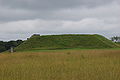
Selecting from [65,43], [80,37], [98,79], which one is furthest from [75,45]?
[98,79]

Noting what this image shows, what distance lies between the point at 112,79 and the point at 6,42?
297ft

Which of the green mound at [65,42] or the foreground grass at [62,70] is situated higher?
the foreground grass at [62,70]

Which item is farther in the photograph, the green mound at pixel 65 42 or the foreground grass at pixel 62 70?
the green mound at pixel 65 42

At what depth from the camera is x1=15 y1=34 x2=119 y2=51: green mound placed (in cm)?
6644

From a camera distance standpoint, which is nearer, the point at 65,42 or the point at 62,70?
the point at 62,70

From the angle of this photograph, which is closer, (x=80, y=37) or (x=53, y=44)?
(x=53, y=44)

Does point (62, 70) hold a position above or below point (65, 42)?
above

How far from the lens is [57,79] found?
6996mm

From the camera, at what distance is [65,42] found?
7112cm

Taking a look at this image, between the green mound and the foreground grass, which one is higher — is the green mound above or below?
below

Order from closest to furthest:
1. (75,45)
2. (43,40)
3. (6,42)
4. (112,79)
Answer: (112,79) → (75,45) → (43,40) → (6,42)

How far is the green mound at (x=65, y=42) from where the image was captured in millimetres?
66438

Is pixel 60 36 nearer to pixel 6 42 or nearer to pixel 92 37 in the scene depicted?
pixel 92 37

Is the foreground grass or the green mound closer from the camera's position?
the foreground grass
